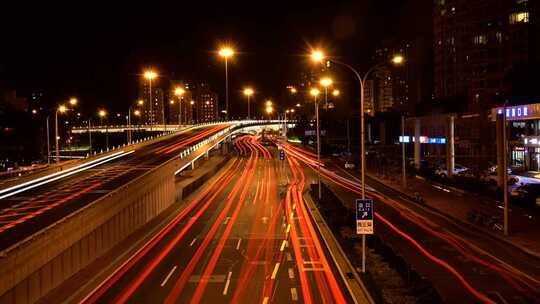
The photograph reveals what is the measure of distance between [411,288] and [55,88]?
373 ft

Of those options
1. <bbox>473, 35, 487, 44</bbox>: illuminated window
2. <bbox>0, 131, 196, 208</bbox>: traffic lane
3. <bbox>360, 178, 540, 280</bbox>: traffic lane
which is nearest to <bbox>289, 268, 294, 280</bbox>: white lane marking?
<bbox>360, 178, 540, 280</bbox>: traffic lane

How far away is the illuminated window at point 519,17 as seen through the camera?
322ft

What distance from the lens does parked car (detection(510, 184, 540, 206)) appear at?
125 feet

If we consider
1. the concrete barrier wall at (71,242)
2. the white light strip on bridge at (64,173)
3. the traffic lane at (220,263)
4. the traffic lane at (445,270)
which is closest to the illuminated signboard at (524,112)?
the traffic lane at (445,270)

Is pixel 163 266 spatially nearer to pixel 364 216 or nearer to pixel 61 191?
pixel 364 216

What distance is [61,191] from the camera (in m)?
33.1

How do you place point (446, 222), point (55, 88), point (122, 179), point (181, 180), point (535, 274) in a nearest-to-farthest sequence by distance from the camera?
point (535, 274) < point (446, 222) < point (122, 179) < point (181, 180) < point (55, 88)

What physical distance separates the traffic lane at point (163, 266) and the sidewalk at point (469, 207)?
56.1 feet

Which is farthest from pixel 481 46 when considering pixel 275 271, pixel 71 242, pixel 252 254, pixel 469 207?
pixel 71 242

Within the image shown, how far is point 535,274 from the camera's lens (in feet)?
71.9

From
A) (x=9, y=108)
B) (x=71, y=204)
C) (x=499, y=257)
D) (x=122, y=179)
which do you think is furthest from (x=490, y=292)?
Answer: (x=9, y=108)

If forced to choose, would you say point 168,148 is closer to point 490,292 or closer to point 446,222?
point 446,222

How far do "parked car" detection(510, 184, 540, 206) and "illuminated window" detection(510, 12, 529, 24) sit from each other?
221ft

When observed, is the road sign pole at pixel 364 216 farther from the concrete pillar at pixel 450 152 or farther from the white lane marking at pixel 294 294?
the concrete pillar at pixel 450 152
